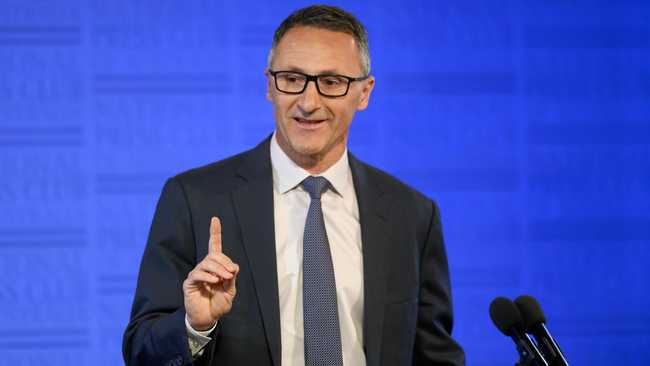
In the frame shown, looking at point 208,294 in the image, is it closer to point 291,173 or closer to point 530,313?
point 291,173

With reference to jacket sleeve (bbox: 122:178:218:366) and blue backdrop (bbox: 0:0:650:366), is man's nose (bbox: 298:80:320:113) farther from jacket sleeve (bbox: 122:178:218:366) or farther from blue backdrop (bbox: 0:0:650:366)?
blue backdrop (bbox: 0:0:650:366)

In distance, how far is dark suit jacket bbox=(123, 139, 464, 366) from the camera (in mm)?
1950

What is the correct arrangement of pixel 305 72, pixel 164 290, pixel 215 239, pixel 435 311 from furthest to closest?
pixel 435 311 → pixel 305 72 → pixel 164 290 → pixel 215 239

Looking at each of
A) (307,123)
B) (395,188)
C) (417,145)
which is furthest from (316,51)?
(417,145)

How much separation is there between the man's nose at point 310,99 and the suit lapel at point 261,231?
18cm

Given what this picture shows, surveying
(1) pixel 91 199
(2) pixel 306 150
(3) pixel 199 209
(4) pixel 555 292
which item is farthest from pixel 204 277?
(4) pixel 555 292

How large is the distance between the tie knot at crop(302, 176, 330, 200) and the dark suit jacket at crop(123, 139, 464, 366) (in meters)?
0.08

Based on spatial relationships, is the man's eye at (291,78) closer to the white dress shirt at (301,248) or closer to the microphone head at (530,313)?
the white dress shirt at (301,248)

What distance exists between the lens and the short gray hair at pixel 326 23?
83.7 inches

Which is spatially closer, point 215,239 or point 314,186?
point 215,239

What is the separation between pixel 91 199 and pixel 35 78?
1.49ft

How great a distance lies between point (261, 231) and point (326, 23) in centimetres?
49

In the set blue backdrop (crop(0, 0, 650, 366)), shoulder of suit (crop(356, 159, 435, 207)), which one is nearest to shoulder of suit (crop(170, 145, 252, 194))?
shoulder of suit (crop(356, 159, 435, 207))

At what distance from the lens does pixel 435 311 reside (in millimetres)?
2182
